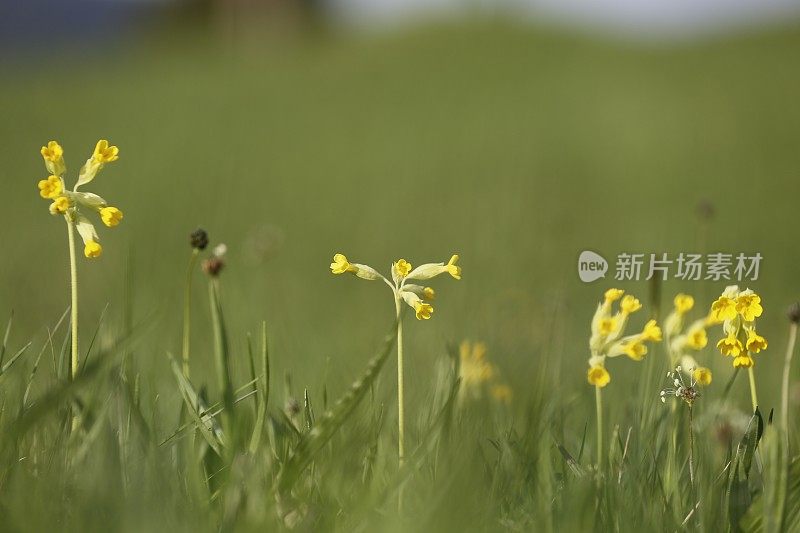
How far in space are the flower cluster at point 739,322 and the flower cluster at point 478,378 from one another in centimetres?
54

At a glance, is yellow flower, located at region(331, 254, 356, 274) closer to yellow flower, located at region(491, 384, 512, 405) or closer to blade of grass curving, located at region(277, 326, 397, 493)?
blade of grass curving, located at region(277, 326, 397, 493)

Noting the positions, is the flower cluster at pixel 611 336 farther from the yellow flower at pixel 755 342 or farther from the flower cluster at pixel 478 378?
the flower cluster at pixel 478 378

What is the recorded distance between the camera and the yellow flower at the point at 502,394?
1.67 meters

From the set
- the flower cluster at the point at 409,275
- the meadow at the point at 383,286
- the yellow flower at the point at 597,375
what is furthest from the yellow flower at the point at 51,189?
the yellow flower at the point at 597,375

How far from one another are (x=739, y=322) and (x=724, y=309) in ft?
0.16

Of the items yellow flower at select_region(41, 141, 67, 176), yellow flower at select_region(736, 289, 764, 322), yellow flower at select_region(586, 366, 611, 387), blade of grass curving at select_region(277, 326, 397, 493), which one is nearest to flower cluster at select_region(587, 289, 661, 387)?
yellow flower at select_region(586, 366, 611, 387)

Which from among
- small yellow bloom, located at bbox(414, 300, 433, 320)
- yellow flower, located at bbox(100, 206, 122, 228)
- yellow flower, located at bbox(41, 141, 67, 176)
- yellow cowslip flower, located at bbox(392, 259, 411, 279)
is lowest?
small yellow bloom, located at bbox(414, 300, 433, 320)

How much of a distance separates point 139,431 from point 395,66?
38.4ft

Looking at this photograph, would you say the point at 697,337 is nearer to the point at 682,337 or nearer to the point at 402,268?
the point at 682,337

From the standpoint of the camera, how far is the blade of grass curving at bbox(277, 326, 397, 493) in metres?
1.02

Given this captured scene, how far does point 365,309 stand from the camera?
3619 millimetres

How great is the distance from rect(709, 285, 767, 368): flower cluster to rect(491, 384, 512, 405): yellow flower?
0.52 metres

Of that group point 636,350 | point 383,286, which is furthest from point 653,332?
point 383,286

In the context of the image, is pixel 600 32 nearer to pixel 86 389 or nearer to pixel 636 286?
pixel 636 286
